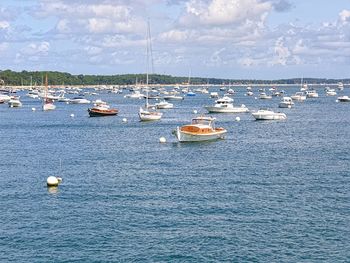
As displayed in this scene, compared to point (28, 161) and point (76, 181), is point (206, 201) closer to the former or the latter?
point (76, 181)

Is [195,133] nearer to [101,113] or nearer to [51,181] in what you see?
[51,181]

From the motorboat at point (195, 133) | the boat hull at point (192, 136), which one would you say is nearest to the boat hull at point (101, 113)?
the motorboat at point (195, 133)

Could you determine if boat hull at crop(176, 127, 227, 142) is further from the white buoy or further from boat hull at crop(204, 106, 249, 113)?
boat hull at crop(204, 106, 249, 113)

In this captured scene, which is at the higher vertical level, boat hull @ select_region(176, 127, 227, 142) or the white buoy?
boat hull @ select_region(176, 127, 227, 142)

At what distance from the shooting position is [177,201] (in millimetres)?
57969

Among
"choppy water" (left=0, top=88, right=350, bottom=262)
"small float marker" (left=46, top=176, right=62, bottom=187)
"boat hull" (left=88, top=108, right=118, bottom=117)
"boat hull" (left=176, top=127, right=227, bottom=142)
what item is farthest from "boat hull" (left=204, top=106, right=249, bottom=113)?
"small float marker" (left=46, top=176, right=62, bottom=187)

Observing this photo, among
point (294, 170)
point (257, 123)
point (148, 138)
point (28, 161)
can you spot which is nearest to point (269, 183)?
point (294, 170)

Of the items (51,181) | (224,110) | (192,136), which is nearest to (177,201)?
(51,181)

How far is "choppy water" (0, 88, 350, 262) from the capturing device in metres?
44.2

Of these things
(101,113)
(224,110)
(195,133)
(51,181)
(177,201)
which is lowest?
(101,113)

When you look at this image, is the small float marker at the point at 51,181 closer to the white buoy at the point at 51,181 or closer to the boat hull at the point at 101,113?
the white buoy at the point at 51,181

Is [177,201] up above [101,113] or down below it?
above

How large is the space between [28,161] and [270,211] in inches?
1586

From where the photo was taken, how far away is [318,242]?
45.4 meters
